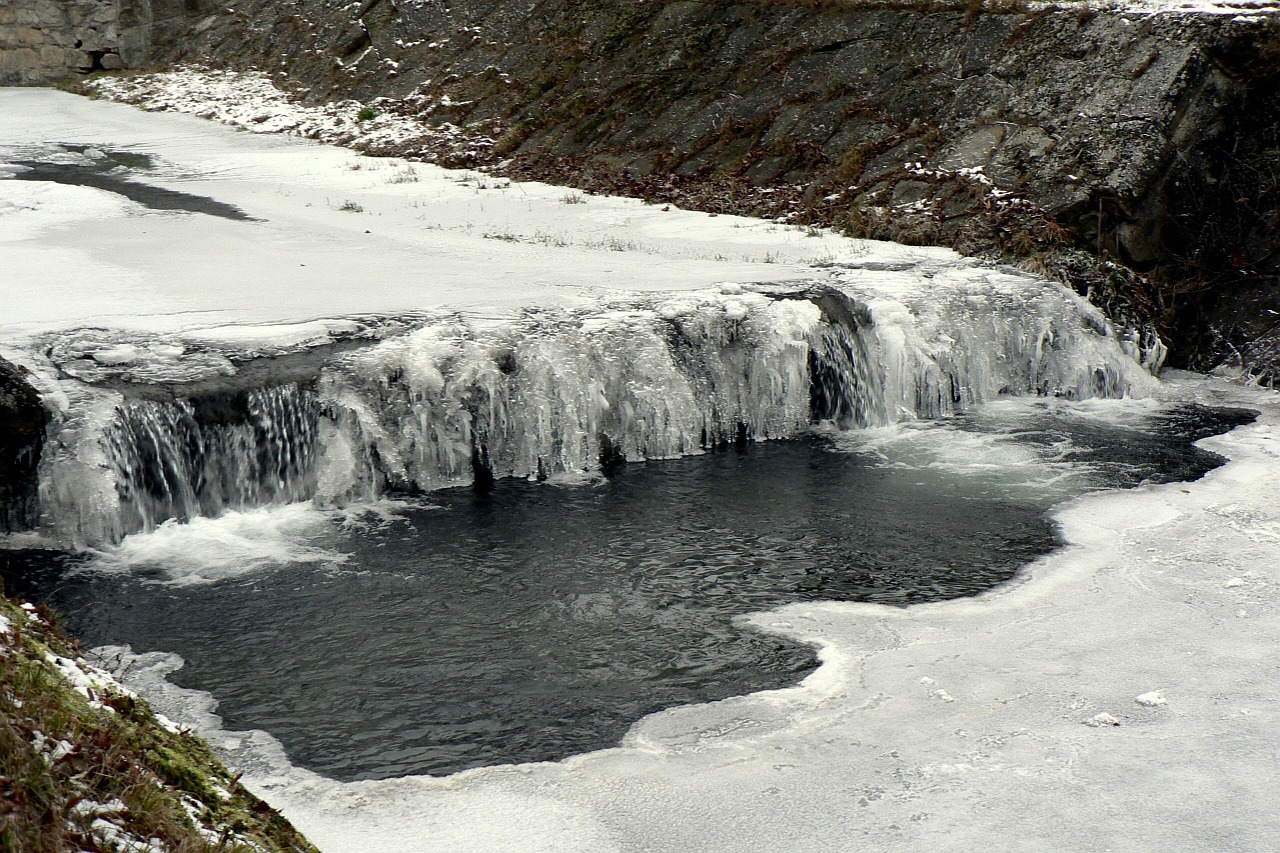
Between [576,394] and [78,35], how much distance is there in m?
22.3

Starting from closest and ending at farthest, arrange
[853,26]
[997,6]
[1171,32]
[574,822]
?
[574,822] < [1171,32] < [997,6] < [853,26]

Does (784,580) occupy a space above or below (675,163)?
below

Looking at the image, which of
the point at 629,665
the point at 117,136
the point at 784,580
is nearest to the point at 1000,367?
the point at 784,580

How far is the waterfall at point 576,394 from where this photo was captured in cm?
790

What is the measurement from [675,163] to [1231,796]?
12.5 m

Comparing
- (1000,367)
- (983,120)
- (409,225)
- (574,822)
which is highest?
(983,120)

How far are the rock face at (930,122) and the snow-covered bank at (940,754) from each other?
668cm

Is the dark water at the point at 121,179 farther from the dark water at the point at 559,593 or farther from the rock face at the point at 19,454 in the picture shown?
the dark water at the point at 559,593

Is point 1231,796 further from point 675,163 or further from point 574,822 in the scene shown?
point 675,163

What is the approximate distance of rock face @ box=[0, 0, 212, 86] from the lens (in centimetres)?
2592

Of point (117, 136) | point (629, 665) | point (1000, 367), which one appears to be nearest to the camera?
point (629, 665)

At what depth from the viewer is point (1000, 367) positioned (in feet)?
36.6

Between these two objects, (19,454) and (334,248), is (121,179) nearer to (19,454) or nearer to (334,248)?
(334,248)

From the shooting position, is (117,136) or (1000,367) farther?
(117,136)
